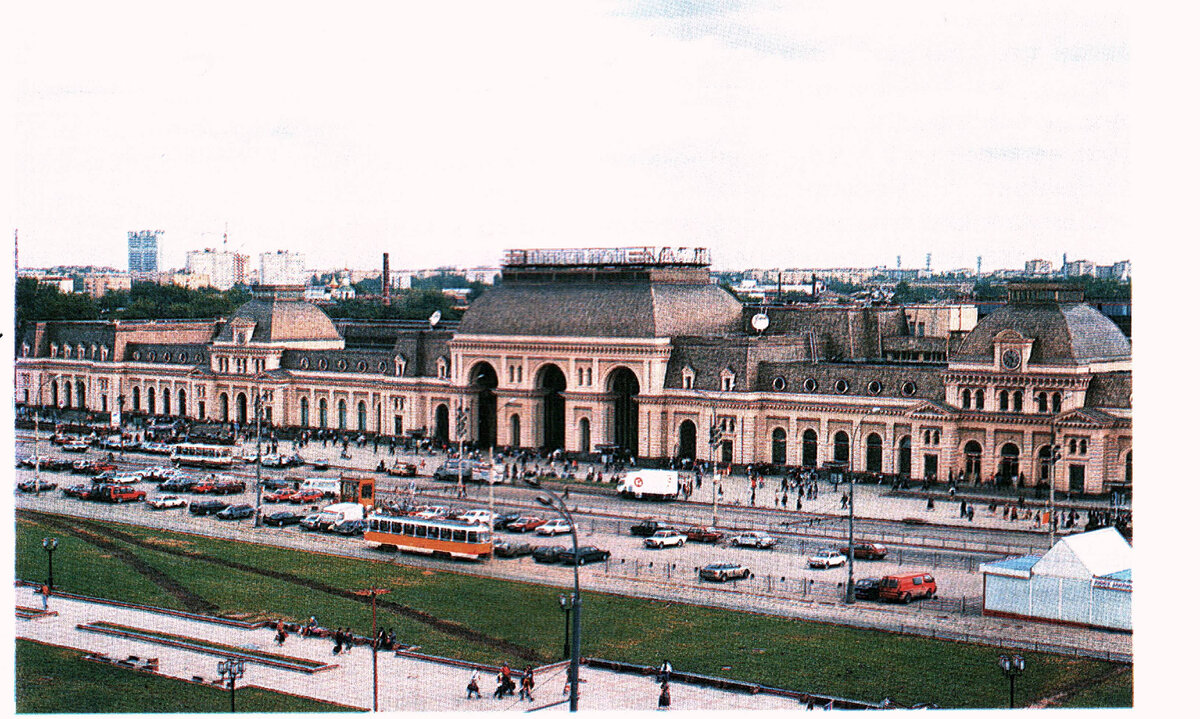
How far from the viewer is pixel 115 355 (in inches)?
3952

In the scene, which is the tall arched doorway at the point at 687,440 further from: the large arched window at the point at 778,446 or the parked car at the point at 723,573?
the parked car at the point at 723,573

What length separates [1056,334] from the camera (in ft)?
228

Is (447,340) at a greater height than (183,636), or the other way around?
(447,340)

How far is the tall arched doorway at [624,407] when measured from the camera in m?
82.1

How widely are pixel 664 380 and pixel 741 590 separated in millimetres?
30215

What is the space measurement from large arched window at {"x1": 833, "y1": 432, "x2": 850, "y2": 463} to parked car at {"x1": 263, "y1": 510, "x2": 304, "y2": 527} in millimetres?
24837

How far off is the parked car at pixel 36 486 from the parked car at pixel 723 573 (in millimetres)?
34072

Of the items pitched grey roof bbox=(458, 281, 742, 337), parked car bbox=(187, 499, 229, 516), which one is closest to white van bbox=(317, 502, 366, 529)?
parked car bbox=(187, 499, 229, 516)

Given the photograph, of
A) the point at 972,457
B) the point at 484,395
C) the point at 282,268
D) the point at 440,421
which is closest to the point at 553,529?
the point at 972,457

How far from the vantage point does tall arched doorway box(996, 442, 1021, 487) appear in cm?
6975

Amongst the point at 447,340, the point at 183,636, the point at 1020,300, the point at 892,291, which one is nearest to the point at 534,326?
the point at 447,340

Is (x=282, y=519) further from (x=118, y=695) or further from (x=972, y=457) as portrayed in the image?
(x=972, y=457)

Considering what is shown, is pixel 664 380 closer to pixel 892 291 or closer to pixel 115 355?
pixel 115 355

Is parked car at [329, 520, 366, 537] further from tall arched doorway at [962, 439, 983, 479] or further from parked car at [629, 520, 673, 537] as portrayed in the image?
tall arched doorway at [962, 439, 983, 479]
